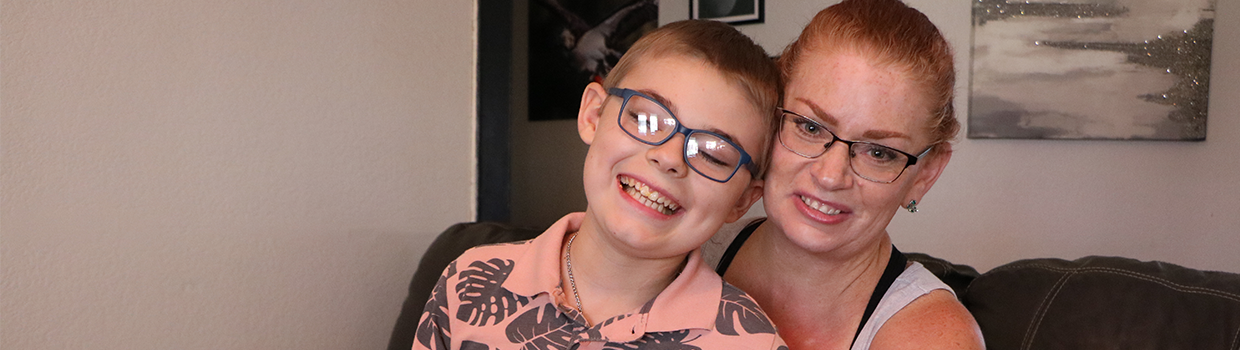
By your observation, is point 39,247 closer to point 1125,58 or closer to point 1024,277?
point 1024,277

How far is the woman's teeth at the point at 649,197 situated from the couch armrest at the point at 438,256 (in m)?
0.95

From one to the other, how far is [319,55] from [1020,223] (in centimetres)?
228

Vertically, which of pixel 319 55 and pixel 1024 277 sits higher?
pixel 319 55

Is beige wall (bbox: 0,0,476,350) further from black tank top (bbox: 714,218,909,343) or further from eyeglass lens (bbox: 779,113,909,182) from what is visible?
eyeglass lens (bbox: 779,113,909,182)

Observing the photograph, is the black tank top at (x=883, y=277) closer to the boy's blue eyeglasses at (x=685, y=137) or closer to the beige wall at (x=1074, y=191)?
the boy's blue eyeglasses at (x=685, y=137)

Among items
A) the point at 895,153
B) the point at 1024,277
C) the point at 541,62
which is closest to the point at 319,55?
the point at 541,62

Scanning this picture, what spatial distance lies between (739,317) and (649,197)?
0.26 metres

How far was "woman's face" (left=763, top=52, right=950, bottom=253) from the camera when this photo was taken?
1.16 m

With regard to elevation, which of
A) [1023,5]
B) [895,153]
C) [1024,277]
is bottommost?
[1024,277]

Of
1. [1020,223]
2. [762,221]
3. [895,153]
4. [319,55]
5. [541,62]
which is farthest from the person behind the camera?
[541,62]

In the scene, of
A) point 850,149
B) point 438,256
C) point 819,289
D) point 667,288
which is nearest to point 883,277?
point 819,289

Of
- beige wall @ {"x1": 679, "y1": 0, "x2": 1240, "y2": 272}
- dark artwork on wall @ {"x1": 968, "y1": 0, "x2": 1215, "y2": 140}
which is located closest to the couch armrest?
beige wall @ {"x1": 679, "y1": 0, "x2": 1240, "y2": 272}

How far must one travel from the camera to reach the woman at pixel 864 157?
1.17 meters

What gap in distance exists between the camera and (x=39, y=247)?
1292 millimetres
